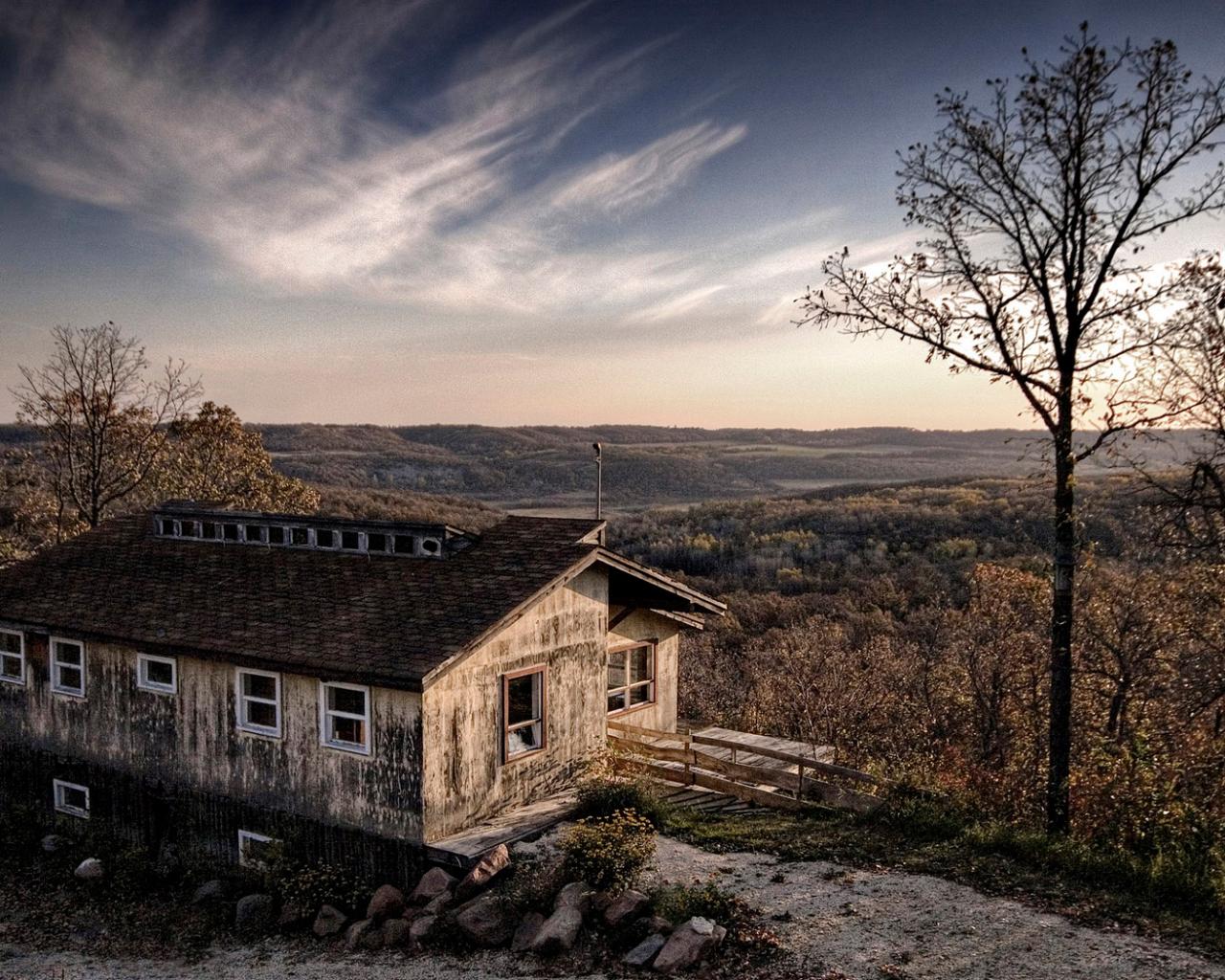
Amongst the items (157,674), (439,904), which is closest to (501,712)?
(439,904)

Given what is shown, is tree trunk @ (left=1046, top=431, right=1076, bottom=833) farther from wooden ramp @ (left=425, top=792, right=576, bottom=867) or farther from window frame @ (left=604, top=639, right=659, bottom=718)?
window frame @ (left=604, top=639, right=659, bottom=718)

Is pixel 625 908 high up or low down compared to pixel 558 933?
up

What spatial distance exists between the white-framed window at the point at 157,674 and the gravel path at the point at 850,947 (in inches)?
177

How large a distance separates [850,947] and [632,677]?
9.72 metres

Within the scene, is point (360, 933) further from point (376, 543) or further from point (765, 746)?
point (765, 746)

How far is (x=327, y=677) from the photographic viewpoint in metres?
14.4

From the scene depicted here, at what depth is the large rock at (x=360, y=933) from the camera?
497 inches

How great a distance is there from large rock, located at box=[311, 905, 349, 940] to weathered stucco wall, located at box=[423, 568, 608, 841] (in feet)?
5.70

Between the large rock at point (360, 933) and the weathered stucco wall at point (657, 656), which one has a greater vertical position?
the weathered stucco wall at point (657, 656)

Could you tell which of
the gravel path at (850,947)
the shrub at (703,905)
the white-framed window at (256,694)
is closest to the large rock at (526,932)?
the gravel path at (850,947)

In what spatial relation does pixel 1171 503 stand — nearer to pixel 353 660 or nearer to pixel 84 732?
pixel 353 660

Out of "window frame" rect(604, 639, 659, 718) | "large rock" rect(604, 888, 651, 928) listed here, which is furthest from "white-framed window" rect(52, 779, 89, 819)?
"large rock" rect(604, 888, 651, 928)

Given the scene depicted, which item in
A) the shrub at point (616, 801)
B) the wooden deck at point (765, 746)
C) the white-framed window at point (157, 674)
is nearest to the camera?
the shrub at point (616, 801)

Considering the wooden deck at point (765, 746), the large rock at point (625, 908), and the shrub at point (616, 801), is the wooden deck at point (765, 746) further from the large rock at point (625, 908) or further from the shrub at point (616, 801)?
the large rock at point (625, 908)
